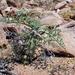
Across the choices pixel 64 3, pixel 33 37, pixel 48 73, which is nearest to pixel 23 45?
pixel 33 37

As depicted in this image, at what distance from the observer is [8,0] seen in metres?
13.9

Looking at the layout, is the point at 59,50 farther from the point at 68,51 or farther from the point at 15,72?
the point at 15,72

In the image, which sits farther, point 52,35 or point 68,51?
point 68,51

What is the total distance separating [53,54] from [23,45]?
32.9 inches

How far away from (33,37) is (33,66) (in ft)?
1.95

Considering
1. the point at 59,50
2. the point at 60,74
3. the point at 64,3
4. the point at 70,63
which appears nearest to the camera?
the point at 60,74

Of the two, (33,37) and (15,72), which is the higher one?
(33,37)

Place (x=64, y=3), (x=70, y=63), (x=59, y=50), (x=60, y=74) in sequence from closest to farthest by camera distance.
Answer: (x=60, y=74) → (x=70, y=63) → (x=59, y=50) → (x=64, y=3)

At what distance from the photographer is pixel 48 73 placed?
6262 mm

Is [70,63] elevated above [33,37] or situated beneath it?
situated beneath

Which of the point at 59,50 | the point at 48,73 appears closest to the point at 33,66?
the point at 48,73

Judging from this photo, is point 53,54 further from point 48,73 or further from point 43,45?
point 48,73

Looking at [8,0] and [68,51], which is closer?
[68,51]

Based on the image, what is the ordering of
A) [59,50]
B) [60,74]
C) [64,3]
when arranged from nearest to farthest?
[60,74] < [59,50] < [64,3]
